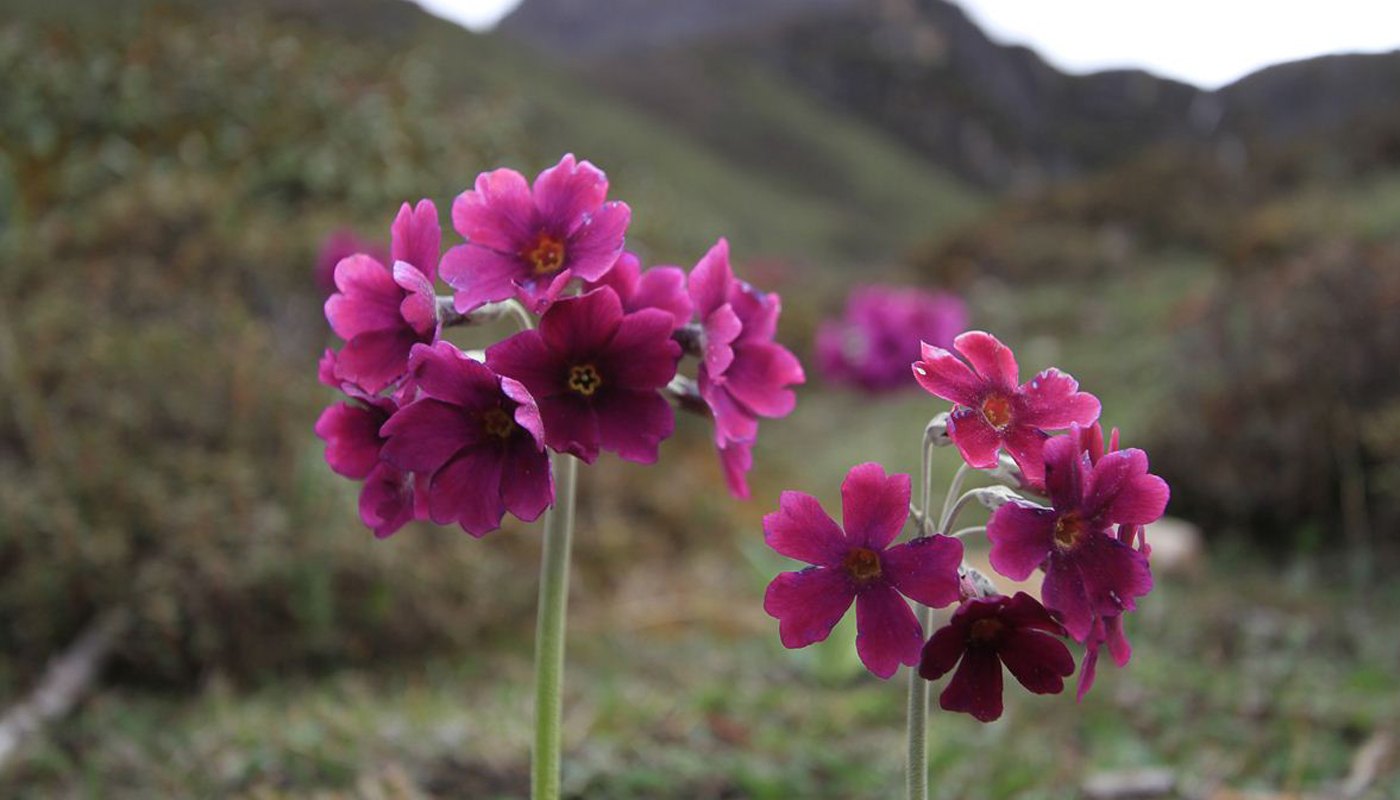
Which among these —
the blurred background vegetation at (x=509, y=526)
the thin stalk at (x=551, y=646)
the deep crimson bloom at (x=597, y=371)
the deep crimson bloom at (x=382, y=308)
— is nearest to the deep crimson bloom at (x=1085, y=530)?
the deep crimson bloom at (x=597, y=371)

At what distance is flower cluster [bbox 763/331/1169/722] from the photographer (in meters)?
0.97

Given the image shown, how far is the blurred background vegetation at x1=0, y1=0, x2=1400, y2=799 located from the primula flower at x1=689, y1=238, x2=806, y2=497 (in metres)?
1.07

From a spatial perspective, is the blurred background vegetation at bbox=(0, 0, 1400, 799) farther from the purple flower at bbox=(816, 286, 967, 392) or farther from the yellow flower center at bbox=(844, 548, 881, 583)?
the yellow flower center at bbox=(844, 548, 881, 583)

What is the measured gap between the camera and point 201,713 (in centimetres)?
269

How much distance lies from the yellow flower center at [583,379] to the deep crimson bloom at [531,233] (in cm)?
8

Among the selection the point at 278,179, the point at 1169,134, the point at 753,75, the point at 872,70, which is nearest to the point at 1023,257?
the point at 1169,134

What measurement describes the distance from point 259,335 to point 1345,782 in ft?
12.5

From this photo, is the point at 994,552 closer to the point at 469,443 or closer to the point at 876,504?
the point at 876,504

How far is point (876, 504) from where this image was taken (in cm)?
100

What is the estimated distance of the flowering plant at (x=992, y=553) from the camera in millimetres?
975

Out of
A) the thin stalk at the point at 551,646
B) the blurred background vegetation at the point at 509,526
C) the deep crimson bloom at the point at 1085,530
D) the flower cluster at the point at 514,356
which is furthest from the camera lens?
the blurred background vegetation at the point at 509,526

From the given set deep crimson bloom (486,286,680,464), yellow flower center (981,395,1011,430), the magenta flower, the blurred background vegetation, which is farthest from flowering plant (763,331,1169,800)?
the blurred background vegetation

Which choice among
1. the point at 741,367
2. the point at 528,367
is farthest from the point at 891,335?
the point at 528,367

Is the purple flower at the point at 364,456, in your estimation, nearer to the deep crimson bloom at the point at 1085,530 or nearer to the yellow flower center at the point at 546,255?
the yellow flower center at the point at 546,255
